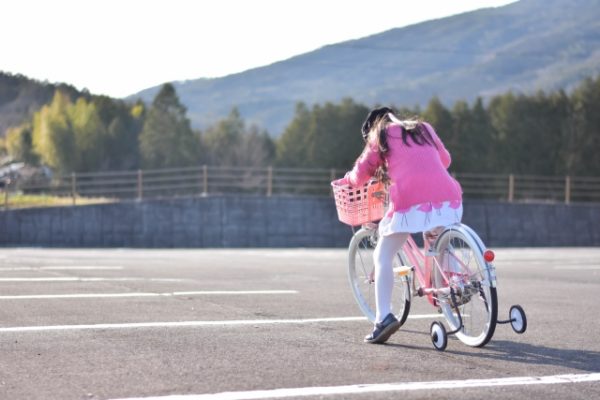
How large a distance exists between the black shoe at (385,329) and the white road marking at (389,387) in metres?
1.15

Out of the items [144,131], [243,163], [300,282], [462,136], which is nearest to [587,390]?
[300,282]

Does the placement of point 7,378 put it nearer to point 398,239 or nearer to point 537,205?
point 398,239

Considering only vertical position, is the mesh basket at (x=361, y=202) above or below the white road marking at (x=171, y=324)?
above

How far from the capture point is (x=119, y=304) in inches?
331

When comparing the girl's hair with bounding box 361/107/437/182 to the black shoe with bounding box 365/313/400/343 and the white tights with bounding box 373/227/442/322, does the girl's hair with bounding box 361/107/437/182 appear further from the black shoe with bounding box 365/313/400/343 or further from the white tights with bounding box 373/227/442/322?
the black shoe with bounding box 365/313/400/343

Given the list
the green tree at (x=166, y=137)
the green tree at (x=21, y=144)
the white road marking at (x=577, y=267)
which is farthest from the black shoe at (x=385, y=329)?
the green tree at (x=21, y=144)

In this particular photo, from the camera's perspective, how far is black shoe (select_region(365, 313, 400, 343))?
20.4 ft

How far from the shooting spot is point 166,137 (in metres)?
83.9

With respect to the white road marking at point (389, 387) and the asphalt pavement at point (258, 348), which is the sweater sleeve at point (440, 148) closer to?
the asphalt pavement at point (258, 348)

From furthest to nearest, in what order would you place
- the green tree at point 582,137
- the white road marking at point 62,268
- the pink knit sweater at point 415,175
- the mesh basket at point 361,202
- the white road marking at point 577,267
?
the green tree at point 582,137 → the white road marking at point 577,267 → the white road marking at point 62,268 → the mesh basket at point 361,202 → the pink knit sweater at point 415,175

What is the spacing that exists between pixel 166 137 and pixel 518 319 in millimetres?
78844

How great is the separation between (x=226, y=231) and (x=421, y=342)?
2527cm

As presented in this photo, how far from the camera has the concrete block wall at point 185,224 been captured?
31531 millimetres

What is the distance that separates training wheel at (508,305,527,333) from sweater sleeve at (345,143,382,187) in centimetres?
119
